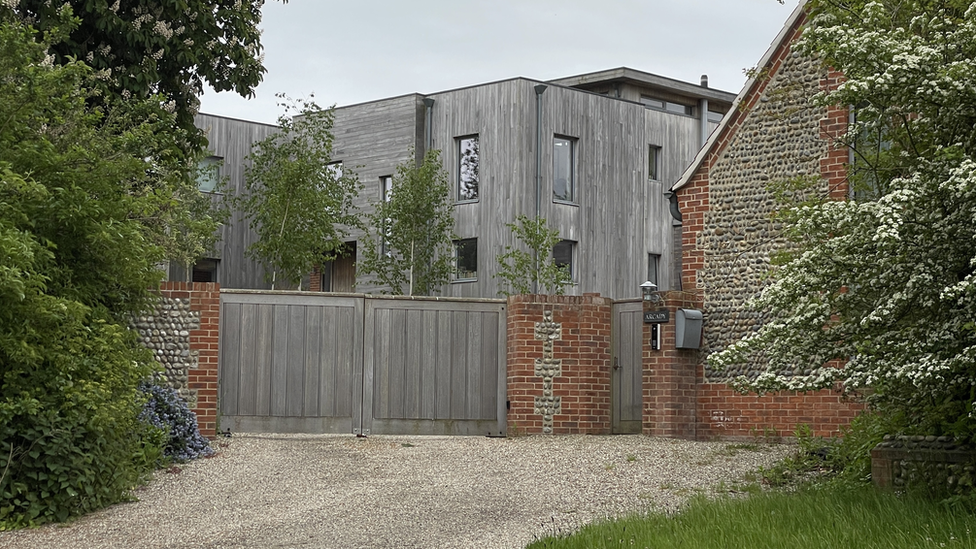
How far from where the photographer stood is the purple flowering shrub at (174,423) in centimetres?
1125

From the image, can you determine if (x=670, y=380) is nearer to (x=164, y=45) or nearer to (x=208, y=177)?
(x=164, y=45)

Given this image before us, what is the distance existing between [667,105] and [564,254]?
722cm

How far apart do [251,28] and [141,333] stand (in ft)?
13.4

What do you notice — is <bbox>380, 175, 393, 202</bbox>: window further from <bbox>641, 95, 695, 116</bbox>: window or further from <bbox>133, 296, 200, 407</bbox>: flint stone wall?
<bbox>133, 296, 200, 407</bbox>: flint stone wall

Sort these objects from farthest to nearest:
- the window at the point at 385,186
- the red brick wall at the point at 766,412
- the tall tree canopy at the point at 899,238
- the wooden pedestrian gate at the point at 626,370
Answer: the window at the point at 385,186
the wooden pedestrian gate at the point at 626,370
the red brick wall at the point at 766,412
the tall tree canopy at the point at 899,238

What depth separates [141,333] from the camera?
13328mm

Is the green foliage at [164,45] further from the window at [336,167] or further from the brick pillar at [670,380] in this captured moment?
the window at [336,167]

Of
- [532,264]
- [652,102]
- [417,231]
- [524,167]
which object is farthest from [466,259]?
[652,102]

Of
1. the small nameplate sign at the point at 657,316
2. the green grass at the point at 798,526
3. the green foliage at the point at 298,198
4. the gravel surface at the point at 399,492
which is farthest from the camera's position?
the green foliage at the point at 298,198

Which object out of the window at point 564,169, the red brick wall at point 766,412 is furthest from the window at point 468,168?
the red brick wall at point 766,412

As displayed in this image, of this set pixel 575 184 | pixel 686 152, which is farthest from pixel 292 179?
pixel 686 152

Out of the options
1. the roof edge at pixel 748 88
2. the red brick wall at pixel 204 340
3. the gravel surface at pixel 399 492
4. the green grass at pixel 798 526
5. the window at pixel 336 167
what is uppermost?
the window at pixel 336 167

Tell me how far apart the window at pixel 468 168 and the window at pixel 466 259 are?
1047mm

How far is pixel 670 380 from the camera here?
47.4 feet
